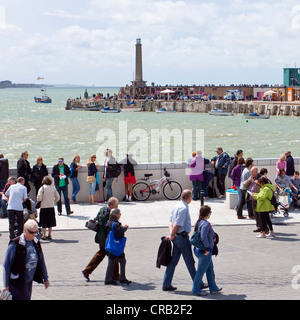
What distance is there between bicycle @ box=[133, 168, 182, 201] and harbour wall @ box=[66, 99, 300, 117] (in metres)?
86.3

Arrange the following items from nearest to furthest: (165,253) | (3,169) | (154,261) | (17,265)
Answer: (17,265)
(165,253)
(154,261)
(3,169)

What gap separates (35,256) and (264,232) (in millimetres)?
6227

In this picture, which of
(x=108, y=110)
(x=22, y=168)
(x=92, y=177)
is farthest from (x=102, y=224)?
(x=108, y=110)

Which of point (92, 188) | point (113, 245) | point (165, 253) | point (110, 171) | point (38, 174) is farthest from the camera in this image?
point (110, 171)

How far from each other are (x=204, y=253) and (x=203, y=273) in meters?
0.31

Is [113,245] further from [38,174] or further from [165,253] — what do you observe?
[38,174]

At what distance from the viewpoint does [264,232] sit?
40.1 ft

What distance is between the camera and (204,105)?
12750cm

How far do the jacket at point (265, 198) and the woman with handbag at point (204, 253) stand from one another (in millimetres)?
3723

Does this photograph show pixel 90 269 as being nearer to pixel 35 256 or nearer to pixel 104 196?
pixel 35 256

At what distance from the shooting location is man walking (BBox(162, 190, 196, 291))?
28.5 ft

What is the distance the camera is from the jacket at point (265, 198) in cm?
1206

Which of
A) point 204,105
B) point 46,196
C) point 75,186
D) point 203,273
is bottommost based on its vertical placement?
point 203,273
